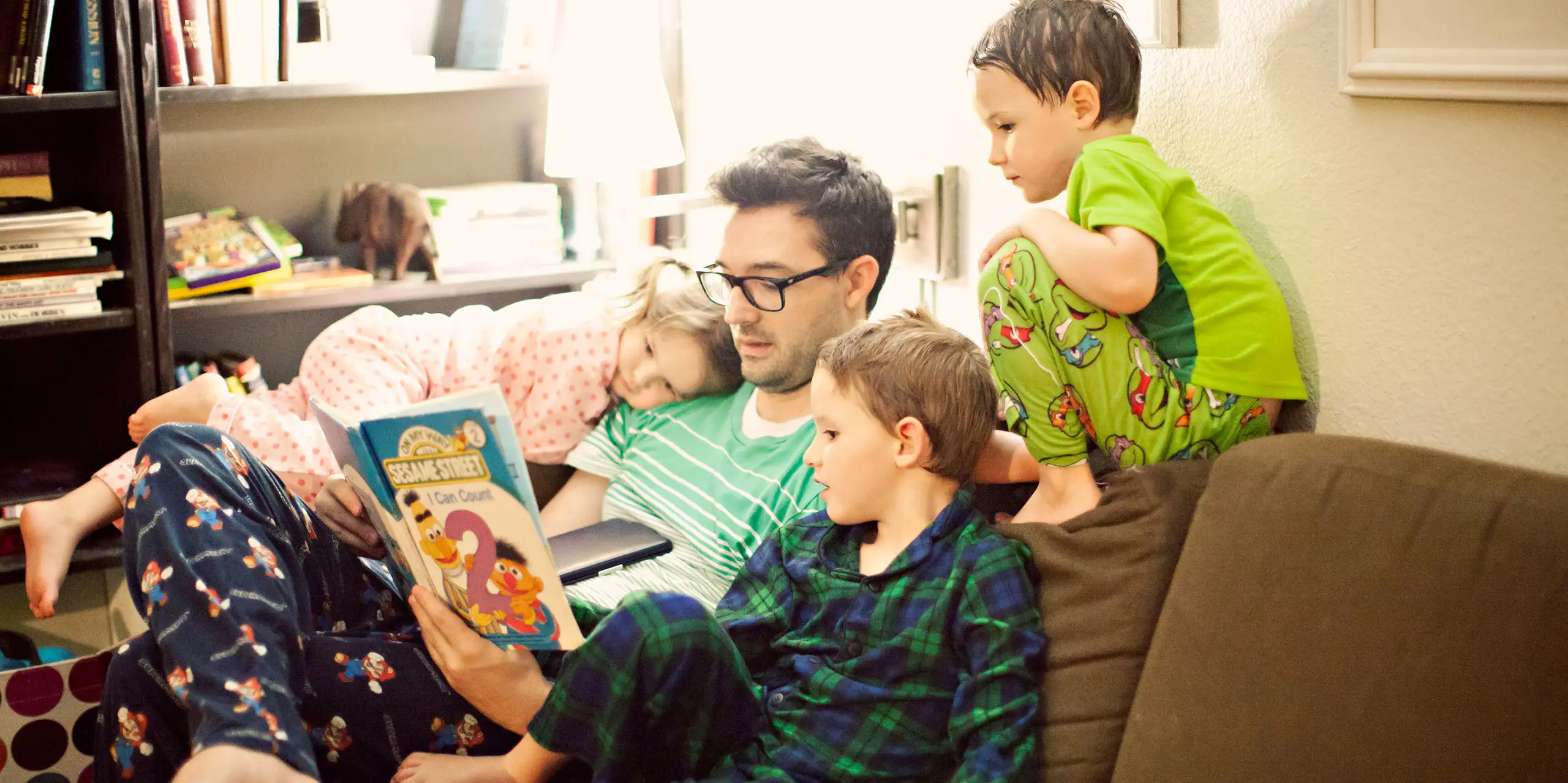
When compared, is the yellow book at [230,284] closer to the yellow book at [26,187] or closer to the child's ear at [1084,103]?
the yellow book at [26,187]

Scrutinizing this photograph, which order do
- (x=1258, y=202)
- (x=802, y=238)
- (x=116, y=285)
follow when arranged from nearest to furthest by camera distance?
(x=1258, y=202) < (x=802, y=238) < (x=116, y=285)

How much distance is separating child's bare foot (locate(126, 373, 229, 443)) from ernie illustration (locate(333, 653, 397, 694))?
92 cm

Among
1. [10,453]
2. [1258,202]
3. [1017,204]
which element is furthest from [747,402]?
[10,453]

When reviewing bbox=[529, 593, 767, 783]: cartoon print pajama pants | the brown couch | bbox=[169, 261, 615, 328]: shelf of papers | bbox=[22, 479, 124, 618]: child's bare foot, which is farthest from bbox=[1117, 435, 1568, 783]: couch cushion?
bbox=[169, 261, 615, 328]: shelf of papers

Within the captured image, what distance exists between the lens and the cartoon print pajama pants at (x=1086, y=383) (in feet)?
4.52

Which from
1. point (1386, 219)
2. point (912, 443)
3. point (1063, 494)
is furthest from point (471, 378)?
point (1386, 219)

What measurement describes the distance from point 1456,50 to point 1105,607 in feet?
2.08

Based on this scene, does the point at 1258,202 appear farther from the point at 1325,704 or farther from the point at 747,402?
the point at 747,402

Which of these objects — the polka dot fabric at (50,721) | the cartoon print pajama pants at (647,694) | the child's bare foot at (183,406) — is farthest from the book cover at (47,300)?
the cartoon print pajama pants at (647,694)

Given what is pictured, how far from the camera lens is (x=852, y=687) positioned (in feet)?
4.35

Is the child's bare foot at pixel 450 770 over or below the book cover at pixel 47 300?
below

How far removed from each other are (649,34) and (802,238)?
1125 millimetres

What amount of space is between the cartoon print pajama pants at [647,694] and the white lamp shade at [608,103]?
4.54ft

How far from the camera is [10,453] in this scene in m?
2.60
